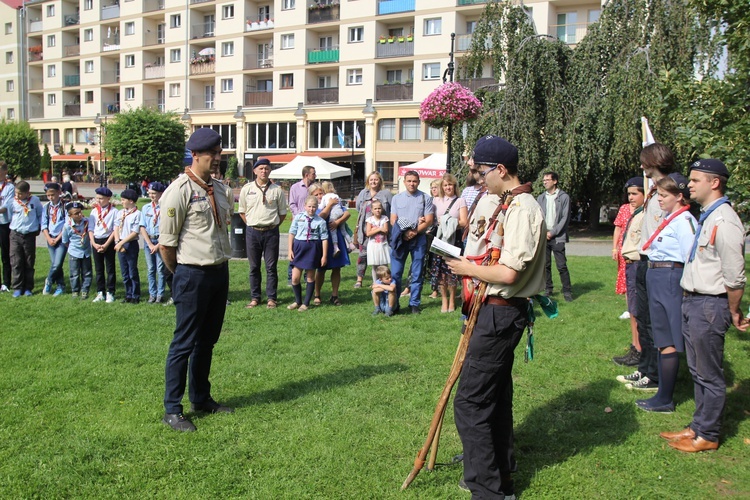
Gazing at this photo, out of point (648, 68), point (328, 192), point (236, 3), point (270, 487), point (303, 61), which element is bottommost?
point (270, 487)

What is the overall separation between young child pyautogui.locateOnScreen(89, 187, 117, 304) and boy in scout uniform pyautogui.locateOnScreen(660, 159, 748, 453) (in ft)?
27.0

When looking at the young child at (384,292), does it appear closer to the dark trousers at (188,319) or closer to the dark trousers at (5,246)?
the dark trousers at (188,319)

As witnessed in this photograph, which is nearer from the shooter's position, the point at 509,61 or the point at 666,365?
the point at 666,365

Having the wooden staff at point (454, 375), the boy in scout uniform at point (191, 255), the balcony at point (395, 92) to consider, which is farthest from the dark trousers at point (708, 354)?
the balcony at point (395, 92)

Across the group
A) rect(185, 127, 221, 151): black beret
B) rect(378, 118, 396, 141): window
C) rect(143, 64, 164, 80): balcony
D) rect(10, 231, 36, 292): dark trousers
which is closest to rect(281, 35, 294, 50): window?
rect(378, 118, 396, 141): window

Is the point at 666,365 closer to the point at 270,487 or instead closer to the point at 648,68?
the point at 270,487

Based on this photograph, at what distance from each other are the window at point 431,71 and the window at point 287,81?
423 inches

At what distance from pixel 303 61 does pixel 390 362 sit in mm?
41738

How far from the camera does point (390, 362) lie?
22.0 ft

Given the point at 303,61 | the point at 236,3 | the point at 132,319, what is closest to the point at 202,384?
the point at 132,319

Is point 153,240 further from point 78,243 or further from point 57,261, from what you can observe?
point 57,261

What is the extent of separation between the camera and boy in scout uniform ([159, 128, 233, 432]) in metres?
5.00

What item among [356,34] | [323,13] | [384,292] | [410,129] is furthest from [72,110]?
[384,292]

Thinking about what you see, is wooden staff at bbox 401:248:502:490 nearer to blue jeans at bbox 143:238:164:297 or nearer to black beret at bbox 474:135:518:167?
black beret at bbox 474:135:518:167
